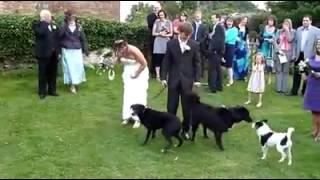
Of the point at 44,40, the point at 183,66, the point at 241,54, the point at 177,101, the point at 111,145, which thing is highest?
the point at 44,40

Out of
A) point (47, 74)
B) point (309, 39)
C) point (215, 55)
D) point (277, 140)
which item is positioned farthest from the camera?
point (215, 55)

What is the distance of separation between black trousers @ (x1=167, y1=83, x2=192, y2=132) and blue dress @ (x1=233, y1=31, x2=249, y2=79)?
6294 mm

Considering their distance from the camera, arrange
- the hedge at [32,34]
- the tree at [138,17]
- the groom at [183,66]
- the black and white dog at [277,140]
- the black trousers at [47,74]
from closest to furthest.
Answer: the black and white dog at [277,140]
the groom at [183,66]
the black trousers at [47,74]
the hedge at [32,34]
the tree at [138,17]

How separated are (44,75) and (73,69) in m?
0.98

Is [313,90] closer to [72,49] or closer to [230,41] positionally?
[230,41]

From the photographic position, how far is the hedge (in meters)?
15.4

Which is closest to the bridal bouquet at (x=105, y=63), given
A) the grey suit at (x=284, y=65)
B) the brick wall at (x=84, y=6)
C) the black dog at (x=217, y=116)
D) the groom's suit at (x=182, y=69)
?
the grey suit at (x=284, y=65)

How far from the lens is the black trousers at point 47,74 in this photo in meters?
13.5

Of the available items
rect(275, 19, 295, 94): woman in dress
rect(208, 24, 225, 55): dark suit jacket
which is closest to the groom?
rect(208, 24, 225, 55): dark suit jacket

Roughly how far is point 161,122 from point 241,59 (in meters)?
7.29

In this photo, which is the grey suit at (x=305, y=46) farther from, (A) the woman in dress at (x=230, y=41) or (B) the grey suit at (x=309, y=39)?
(A) the woman in dress at (x=230, y=41)

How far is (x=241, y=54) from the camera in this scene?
54.1 ft

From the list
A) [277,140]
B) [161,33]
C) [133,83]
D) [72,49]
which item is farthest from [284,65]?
[277,140]

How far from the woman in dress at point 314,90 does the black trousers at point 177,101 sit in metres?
2.20
